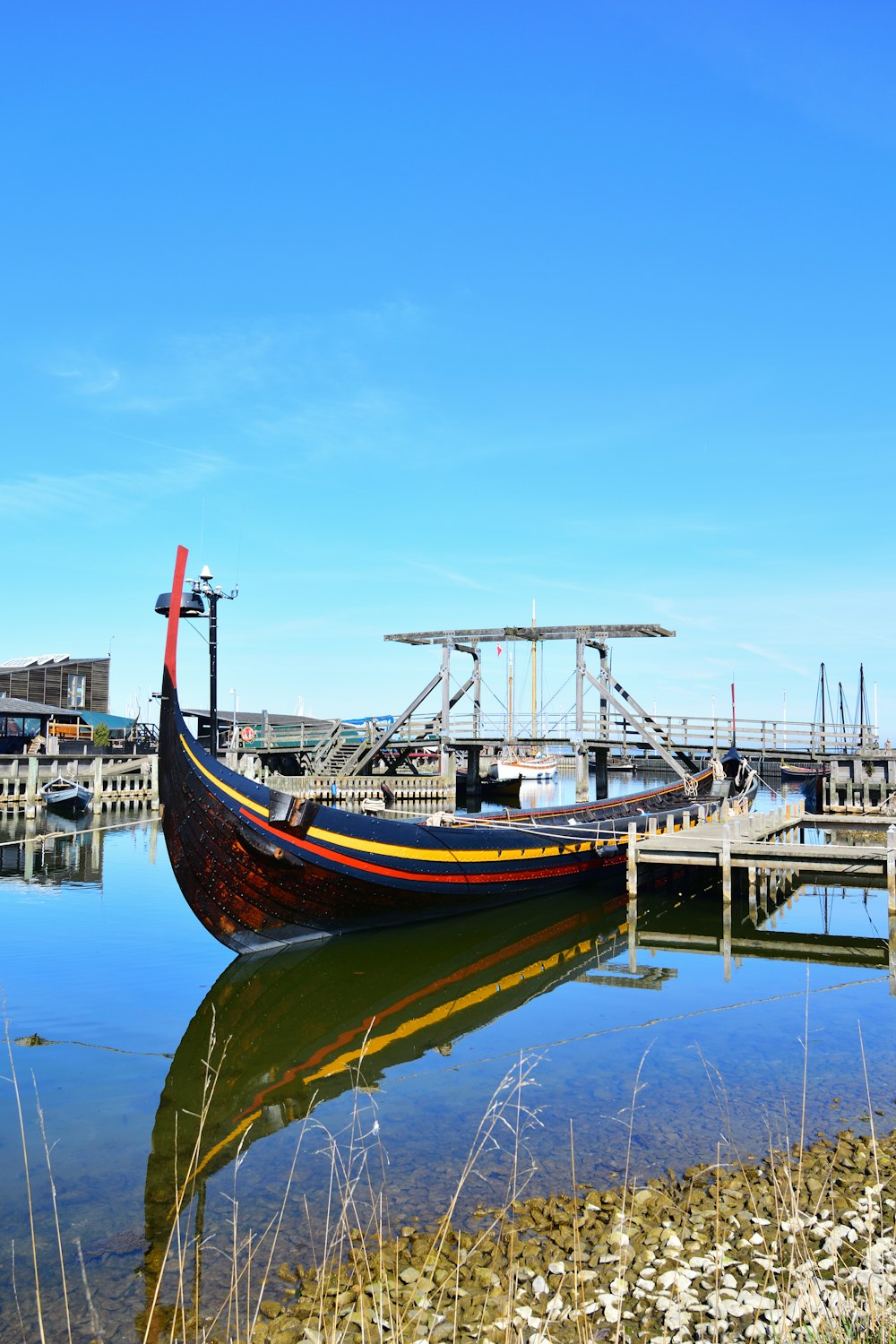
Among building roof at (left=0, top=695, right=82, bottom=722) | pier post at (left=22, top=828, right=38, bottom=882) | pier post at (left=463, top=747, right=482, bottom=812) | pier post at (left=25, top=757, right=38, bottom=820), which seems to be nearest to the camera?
pier post at (left=22, top=828, right=38, bottom=882)

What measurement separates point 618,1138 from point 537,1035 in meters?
3.73

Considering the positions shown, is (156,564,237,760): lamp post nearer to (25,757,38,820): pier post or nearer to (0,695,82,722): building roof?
(25,757,38,820): pier post

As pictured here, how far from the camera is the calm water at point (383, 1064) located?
26.1 feet

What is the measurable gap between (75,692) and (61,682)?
1519mm

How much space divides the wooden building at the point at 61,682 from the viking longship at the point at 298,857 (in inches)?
2205

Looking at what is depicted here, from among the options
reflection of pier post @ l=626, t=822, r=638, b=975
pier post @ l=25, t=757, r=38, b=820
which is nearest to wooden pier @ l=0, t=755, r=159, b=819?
pier post @ l=25, t=757, r=38, b=820

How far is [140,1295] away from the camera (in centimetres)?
652

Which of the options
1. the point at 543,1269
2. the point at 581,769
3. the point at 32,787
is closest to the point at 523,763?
the point at 581,769

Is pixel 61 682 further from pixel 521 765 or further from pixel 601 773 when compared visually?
pixel 601 773

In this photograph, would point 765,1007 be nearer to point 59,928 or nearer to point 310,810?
point 310,810

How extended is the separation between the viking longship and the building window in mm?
56712

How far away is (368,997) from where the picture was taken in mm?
15016

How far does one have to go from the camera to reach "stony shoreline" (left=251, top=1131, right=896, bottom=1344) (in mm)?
5727

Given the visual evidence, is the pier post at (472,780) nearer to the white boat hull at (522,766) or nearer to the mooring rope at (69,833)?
the mooring rope at (69,833)
